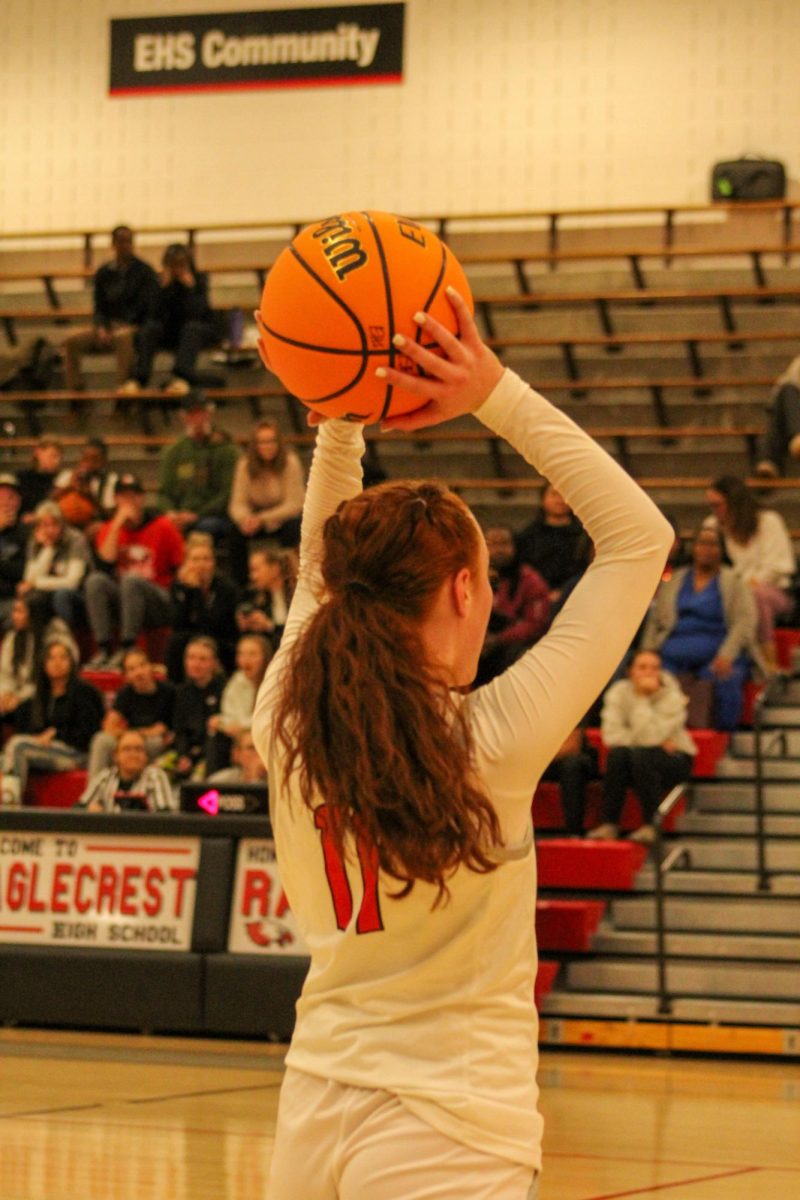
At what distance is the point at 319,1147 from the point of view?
1.85 metres

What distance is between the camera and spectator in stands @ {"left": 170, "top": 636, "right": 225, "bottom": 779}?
1013 cm

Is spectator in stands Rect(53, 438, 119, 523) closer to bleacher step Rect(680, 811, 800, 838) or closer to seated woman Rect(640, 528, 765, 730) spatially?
seated woman Rect(640, 528, 765, 730)

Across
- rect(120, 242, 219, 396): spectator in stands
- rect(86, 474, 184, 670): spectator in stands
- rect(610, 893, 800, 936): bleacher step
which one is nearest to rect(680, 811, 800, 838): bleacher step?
rect(610, 893, 800, 936): bleacher step

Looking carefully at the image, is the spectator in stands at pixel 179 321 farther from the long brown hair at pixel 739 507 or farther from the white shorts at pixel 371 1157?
the white shorts at pixel 371 1157

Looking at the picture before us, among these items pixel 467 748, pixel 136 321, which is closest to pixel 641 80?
pixel 136 321

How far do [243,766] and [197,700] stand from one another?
94 cm

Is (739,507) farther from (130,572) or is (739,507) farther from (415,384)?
(415,384)

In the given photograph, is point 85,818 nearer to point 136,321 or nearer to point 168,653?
point 168,653

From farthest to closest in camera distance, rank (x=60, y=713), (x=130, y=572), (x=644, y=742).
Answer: (x=130, y=572), (x=60, y=713), (x=644, y=742)

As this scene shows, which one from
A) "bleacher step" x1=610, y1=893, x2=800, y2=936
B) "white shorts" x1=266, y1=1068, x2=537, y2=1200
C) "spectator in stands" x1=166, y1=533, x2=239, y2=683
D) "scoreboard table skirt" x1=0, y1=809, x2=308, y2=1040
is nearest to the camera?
"white shorts" x1=266, y1=1068, x2=537, y2=1200

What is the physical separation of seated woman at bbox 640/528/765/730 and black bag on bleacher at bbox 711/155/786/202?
5.25 metres

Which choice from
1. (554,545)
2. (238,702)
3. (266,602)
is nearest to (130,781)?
(238,702)

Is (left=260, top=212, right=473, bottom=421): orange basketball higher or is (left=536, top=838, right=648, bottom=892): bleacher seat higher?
(left=260, top=212, right=473, bottom=421): orange basketball

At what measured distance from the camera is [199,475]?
12.4 m
